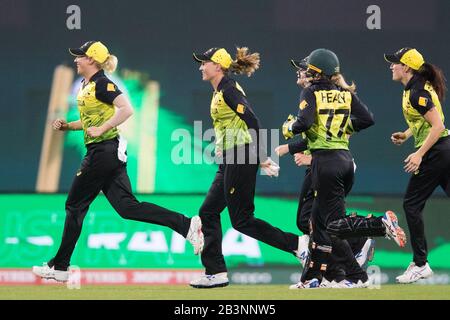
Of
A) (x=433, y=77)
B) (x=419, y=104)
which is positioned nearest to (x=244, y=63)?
(x=419, y=104)

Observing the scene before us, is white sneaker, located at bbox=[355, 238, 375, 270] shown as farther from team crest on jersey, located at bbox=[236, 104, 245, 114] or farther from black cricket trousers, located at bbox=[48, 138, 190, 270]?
black cricket trousers, located at bbox=[48, 138, 190, 270]

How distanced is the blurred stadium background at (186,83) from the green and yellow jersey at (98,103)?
11.1 feet

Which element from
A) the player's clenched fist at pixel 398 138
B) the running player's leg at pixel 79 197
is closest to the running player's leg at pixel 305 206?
the player's clenched fist at pixel 398 138

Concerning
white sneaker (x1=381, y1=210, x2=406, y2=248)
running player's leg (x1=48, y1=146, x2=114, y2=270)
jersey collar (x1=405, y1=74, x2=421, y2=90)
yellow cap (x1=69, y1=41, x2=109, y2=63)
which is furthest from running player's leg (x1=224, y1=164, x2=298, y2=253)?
jersey collar (x1=405, y1=74, x2=421, y2=90)

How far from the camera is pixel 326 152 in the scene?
10.3 meters

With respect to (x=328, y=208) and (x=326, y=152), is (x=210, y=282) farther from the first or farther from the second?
(x=326, y=152)

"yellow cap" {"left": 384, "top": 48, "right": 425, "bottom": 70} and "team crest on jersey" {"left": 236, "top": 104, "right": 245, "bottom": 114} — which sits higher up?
"yellow cap" {"left": 384, "top": 48, "right": 425, "bottom": 70}

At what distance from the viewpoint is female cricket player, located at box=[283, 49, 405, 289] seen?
10.2 metres

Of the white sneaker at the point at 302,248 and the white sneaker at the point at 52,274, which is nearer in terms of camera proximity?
the white sneaker at the point at 52,274

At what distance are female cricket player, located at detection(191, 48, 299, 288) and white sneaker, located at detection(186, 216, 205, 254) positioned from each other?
44 mm

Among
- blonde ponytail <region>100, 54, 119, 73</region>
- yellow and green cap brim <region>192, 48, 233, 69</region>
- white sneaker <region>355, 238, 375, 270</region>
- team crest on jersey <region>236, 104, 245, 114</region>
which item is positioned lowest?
white sneaker <region>355, 238, 375, 270</region>

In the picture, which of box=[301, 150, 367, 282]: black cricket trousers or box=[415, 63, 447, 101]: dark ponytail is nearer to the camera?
box=[301, 150, 367, 282]: black cricket trousers

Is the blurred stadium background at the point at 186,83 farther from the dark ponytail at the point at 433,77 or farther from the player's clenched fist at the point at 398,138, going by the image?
the dark ponytail at the point at 433,77

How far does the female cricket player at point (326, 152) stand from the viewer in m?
10.2
